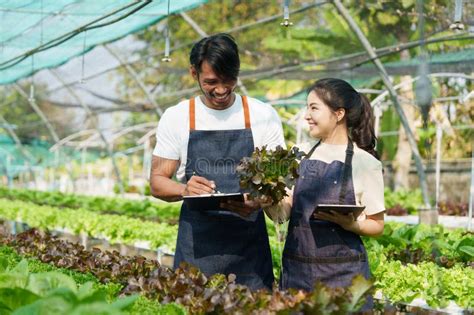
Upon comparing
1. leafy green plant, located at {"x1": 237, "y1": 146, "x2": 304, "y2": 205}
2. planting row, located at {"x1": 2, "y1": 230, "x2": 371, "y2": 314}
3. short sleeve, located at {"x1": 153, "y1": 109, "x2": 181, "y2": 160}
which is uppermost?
short sleeve, located at {"x1": 153, "y1": 109, "x2": 181, "y2": 160}

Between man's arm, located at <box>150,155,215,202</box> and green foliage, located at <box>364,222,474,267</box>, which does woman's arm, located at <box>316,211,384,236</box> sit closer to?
man's arm, located at <box>150,155,215,202</box>

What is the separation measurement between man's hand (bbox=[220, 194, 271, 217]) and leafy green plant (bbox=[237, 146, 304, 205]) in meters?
0.03

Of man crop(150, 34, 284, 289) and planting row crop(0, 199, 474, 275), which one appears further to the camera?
planting row crop(0, 199, 474, 275)

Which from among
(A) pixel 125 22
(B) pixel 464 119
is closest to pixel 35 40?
(A) pixel 125 22

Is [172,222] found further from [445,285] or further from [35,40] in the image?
[445,285]

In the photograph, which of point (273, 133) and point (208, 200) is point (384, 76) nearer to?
point (273, 133)

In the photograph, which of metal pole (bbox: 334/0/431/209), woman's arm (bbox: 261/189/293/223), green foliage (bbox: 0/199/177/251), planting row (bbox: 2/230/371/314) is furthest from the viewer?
metal pole (bbox: 334/0/431/209)

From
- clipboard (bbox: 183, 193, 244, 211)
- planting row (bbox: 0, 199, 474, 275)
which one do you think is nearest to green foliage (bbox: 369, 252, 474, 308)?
planting row (bbox: 0, 199, 474, 275)

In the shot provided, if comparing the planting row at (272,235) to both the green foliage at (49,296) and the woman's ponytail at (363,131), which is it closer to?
the woman's ponytail at (363,131)

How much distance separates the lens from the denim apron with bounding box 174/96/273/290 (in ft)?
11.7

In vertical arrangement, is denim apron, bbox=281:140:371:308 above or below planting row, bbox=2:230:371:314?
above

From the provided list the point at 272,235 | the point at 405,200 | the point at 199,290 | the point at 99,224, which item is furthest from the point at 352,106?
the point at 405,200

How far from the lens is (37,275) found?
2998 millimetres

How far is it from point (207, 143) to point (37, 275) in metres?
1.02
